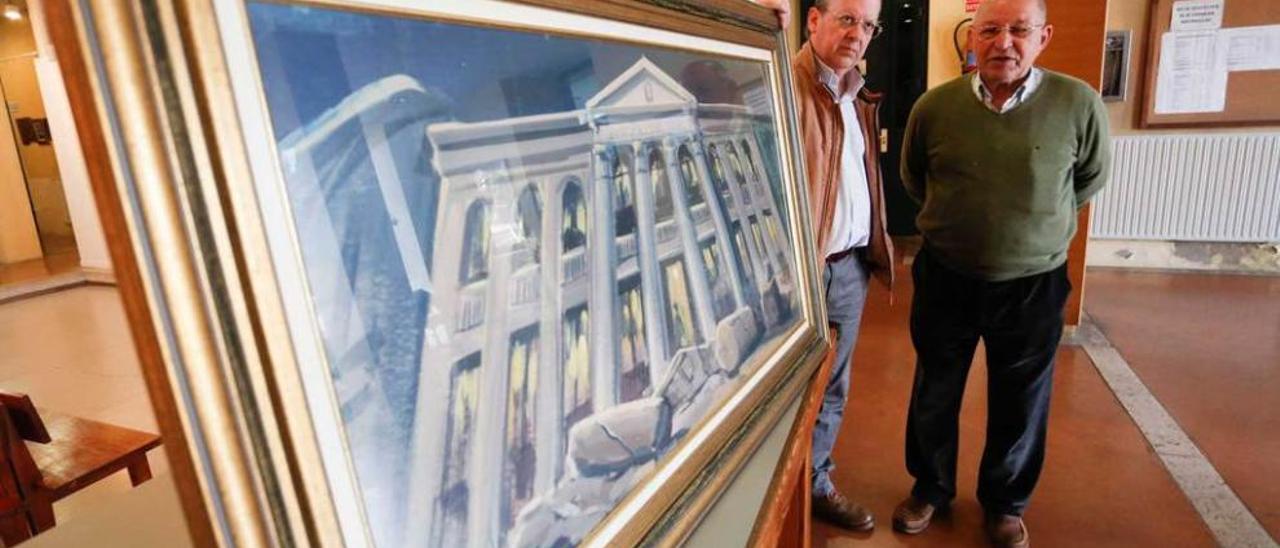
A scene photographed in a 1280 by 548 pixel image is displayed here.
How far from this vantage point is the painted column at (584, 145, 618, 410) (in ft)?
1.85

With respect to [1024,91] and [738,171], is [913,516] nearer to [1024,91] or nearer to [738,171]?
[1024,91]

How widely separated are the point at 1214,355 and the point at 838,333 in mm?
2605

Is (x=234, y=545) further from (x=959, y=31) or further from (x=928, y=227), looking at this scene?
(x=959, y=31)

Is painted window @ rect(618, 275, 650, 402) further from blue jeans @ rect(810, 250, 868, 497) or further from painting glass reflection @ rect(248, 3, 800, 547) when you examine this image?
blue jeans @ rect(810, 250, 868, 497)

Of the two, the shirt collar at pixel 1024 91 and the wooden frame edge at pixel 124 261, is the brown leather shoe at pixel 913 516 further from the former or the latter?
the wooden frame edge at pixel 124 261

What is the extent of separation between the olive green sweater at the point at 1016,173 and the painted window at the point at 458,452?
170 centimetres

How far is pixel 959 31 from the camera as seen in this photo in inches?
165

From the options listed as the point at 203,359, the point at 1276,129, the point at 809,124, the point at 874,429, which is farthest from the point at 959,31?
the point at 203,359

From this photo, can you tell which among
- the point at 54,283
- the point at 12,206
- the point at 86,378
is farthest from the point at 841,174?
the point at 12,206

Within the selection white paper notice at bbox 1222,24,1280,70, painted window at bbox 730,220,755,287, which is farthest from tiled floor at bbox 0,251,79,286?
white paper notice at bbox 1222,24,1280,70

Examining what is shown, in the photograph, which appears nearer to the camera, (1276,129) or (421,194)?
(421,194)

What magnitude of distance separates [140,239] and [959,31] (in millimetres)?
4649

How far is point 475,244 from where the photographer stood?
45cm

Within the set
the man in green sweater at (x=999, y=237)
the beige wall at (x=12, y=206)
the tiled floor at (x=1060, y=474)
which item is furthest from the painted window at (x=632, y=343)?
the beige wall at (x=12, y=206)
